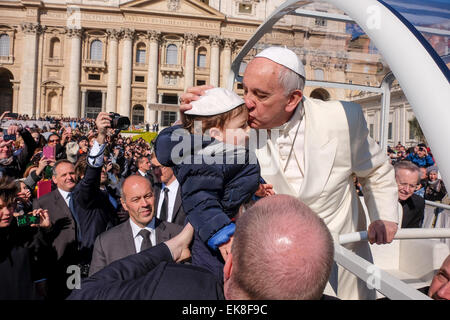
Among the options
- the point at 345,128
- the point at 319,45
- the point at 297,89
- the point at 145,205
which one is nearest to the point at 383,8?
the point at 297,89

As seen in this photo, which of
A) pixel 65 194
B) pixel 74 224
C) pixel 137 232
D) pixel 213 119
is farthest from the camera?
pixel 65 194

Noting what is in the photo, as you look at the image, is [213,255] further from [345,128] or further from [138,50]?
[138,50]

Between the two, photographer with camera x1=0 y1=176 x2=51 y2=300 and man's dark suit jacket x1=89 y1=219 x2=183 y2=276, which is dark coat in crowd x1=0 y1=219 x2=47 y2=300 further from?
man's dark suit jacket x1=89 y1=219 x2=183 y2=276

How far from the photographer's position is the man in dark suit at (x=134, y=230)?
2.91 m

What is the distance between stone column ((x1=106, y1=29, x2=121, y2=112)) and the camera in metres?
42.0

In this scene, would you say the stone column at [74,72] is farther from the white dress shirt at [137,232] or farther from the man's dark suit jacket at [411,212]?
the man's dark suit jacket at [411,212]

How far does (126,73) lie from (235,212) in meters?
44.0

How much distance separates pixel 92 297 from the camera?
1053mm

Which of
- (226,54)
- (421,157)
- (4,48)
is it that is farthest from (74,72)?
(421,157)

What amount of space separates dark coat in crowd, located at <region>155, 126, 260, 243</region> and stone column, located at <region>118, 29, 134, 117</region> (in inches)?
1680

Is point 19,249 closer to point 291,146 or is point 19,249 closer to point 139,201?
point 139,201

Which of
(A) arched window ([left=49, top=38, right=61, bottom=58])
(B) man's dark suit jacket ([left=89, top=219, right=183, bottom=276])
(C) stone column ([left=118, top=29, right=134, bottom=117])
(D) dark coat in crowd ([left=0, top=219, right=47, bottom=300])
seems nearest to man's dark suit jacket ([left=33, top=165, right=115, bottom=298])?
(D) dark coat in crowd ([left=0, top=219, right=47, bottom=300])

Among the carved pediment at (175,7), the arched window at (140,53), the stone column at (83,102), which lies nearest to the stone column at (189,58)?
the carved pediment at (175,7)

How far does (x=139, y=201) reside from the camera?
3139 millimetres
